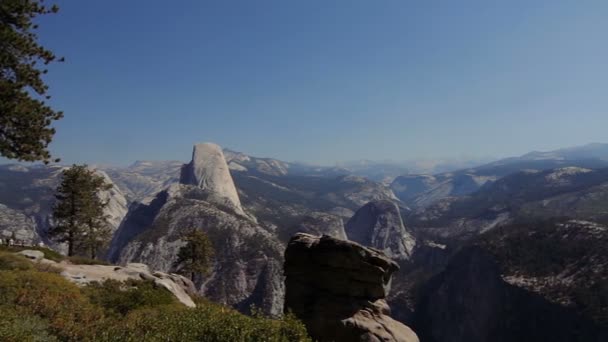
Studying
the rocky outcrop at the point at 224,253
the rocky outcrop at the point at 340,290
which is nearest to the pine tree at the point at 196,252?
the rocky outcrop at the point at 340,290

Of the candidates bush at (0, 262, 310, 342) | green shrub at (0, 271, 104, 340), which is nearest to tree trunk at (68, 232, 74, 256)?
bush at (0, 262, 310, 342)

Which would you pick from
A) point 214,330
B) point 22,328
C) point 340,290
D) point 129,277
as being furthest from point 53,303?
point 340,290

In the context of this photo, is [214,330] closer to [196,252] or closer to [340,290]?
[340,290]

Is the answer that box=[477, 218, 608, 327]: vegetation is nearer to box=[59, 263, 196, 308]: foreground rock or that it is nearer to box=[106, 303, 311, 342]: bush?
box=[59, 263, 196, 308]: foreground rock

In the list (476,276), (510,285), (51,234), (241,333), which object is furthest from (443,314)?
(241,333)

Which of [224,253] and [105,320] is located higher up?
[105,320]

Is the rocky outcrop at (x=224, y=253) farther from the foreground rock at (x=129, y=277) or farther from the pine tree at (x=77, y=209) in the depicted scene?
the foreground rock at (x=129, y=277)
